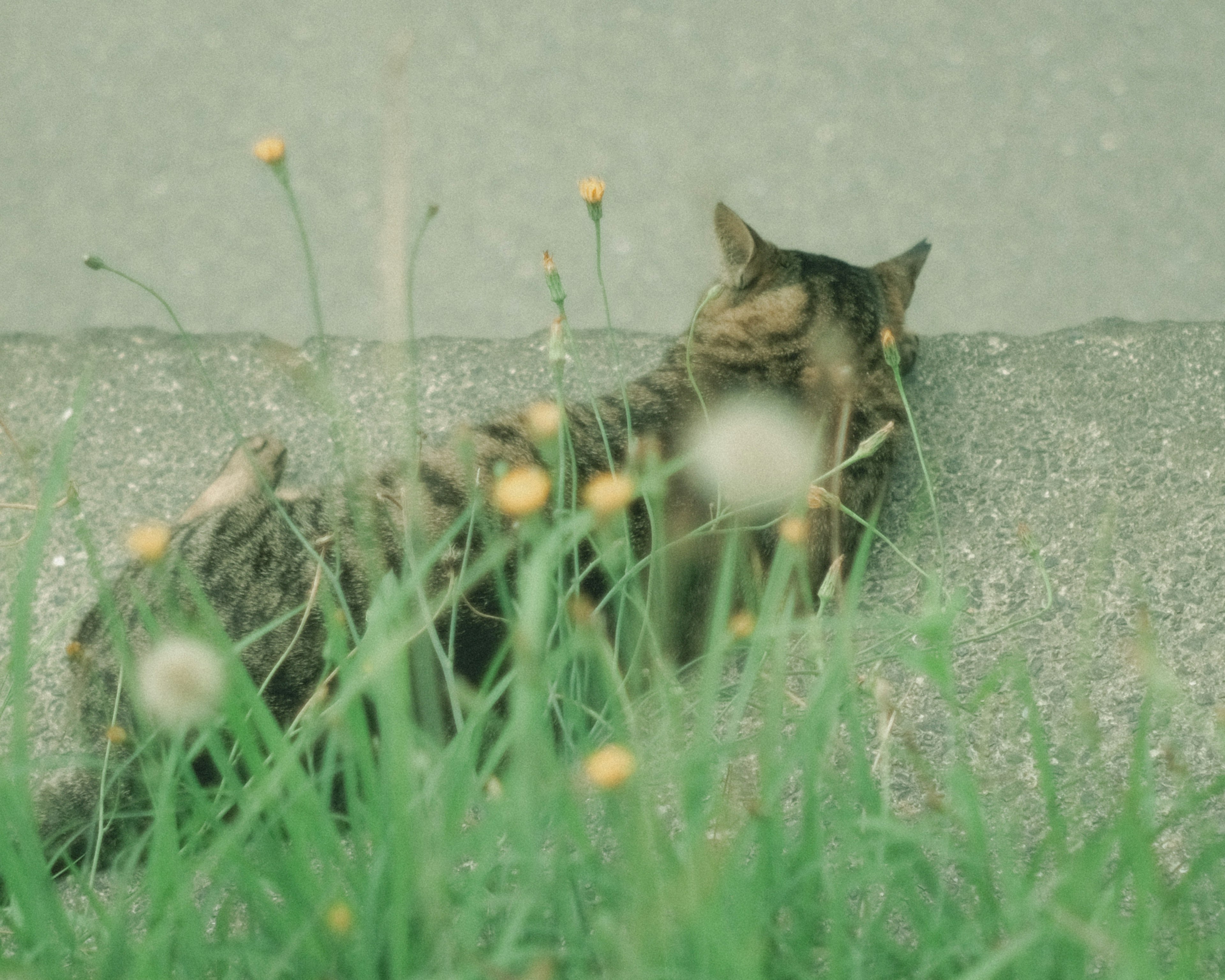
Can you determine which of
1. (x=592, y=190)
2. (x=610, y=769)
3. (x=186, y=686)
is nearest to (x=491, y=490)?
(x=592, y=190)

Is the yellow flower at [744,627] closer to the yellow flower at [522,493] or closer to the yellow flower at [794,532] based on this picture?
the yellow flower at [794,532]

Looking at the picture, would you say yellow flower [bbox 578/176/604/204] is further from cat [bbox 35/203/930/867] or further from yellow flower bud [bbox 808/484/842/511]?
yellow flower bud [bbox 808/484/842/511]

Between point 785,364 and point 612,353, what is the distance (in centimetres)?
51

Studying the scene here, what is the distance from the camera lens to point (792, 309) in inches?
89.6

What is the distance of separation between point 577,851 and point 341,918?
0.38m

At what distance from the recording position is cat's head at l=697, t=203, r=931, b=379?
2223mm

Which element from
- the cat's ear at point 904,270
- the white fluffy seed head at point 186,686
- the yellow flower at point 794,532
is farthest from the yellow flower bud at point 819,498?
the cat's ear at point 904,270

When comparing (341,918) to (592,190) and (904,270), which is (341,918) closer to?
(592,190)

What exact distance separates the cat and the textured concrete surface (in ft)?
0.45

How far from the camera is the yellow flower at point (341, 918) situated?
0.86 metres

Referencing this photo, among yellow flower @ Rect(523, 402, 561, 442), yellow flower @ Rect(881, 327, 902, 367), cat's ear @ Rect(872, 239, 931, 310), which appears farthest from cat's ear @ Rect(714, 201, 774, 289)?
yellow flower @ Rect(523, 402, 561, 442)

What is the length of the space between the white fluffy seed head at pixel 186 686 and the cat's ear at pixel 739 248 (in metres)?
1.43

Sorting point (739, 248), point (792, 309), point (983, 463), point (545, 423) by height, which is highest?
point (739, 248)

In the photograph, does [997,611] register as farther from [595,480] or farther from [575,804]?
[575,804]
